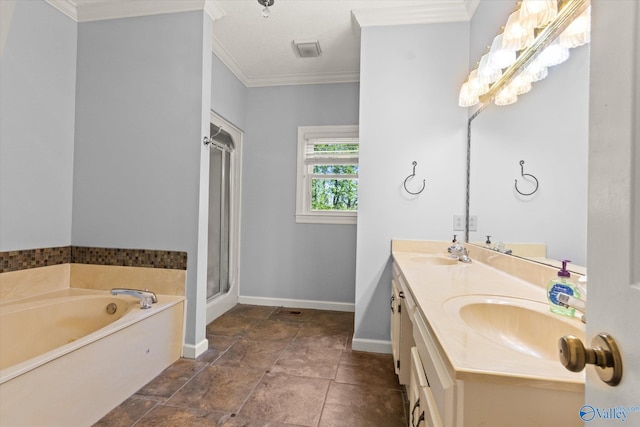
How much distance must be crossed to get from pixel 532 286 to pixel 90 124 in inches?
127

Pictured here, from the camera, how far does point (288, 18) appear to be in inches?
93.5

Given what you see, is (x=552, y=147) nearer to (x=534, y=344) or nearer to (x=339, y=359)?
(x=534, y=344)

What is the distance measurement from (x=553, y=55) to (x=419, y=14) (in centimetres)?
139

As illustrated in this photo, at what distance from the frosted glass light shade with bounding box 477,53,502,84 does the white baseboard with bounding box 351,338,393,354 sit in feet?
6.62

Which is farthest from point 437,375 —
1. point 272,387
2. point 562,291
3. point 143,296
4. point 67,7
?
point 67,7

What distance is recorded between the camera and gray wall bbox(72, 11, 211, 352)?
2.21 metres

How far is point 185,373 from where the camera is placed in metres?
1.96

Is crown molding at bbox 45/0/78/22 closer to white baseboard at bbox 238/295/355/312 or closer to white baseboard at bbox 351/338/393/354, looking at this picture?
white baseboard at bbox 238/295/355/312

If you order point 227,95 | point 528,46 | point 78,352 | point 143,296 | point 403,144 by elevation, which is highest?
point 227,95

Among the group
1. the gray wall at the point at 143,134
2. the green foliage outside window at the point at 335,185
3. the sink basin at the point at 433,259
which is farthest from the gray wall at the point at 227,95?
the sink basin at the point at 433,259

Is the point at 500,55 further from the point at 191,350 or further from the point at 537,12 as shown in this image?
the point at 191,350

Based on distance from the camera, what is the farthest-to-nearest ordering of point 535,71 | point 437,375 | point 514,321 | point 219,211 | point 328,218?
point 328,218 → point 219,211 → point 535,71 → point 514,321 → point 437,375

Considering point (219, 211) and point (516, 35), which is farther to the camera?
point (219, 211)

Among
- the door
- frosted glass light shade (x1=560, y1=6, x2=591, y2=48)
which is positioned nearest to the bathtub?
the door
